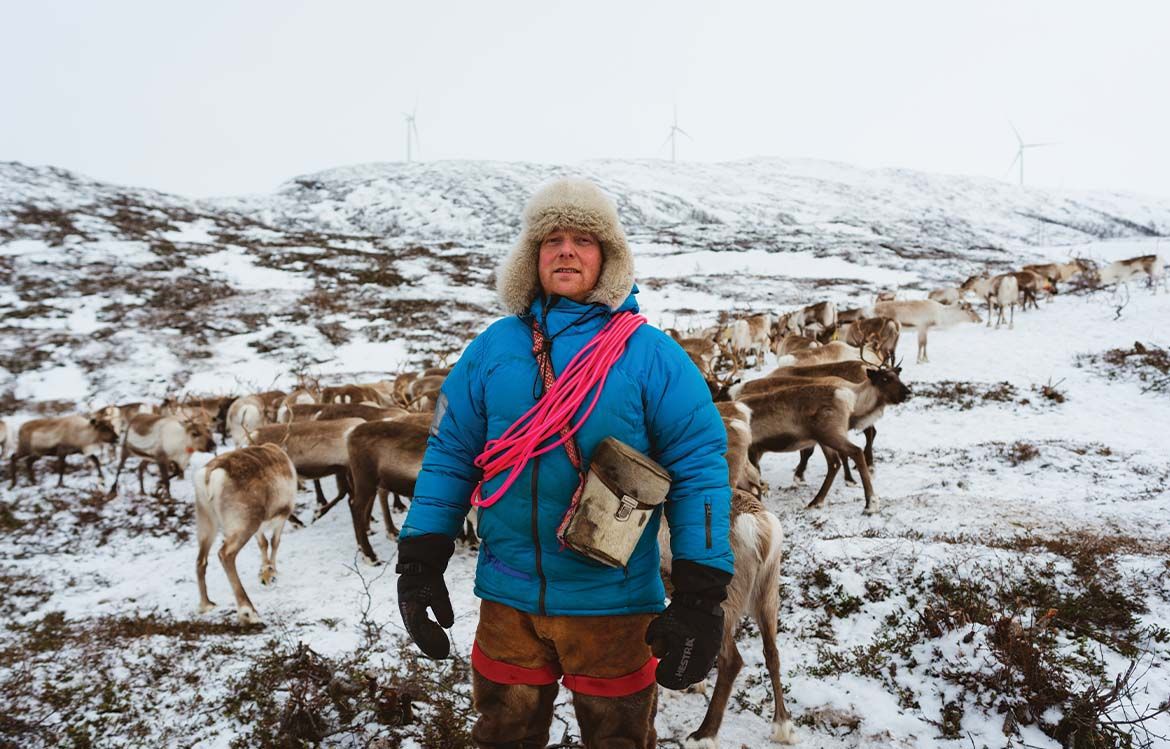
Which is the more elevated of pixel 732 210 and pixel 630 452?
pixel 732 210

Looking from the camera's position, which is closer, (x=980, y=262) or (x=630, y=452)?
(x=630, y=452)

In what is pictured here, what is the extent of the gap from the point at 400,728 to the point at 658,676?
7.42 feet

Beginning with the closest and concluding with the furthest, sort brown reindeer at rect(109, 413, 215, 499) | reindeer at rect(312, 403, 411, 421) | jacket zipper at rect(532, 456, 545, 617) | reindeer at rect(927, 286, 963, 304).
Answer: jacket zipper at rect(532, 456, 545, 617) → reindeer at rect(312, 403, 411, 421) → brown reindeer at rect(109, 413, 215, 499) → reindeer at rect(927, 286, 963, 304)

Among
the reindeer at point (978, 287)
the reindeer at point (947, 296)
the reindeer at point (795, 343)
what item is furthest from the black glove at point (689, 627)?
the reindeer at point (947, 296)

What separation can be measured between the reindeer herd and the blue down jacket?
65.9 inches

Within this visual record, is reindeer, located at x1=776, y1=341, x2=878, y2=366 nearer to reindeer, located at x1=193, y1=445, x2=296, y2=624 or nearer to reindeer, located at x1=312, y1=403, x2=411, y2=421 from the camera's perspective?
reindeer, located at x1=312, y1=403, x2=411, y2=421

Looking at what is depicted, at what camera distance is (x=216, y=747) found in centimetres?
338

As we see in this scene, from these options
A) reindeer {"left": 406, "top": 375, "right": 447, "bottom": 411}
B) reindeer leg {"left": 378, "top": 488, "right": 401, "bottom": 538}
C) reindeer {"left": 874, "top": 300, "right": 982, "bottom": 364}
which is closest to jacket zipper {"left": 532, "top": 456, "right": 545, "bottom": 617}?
reindeer leg {"left": 378, "top": 488, "right": 401, "bottom": 538}

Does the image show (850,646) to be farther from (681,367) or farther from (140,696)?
(140,696)

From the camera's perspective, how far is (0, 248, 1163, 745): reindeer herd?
140 inches

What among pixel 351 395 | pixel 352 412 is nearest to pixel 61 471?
pixel 351 395

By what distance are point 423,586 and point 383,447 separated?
194 inches

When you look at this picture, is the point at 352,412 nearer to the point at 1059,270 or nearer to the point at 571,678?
the point at 571,678

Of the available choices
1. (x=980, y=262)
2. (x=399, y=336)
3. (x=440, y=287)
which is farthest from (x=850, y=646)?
(x=980, y=262)
